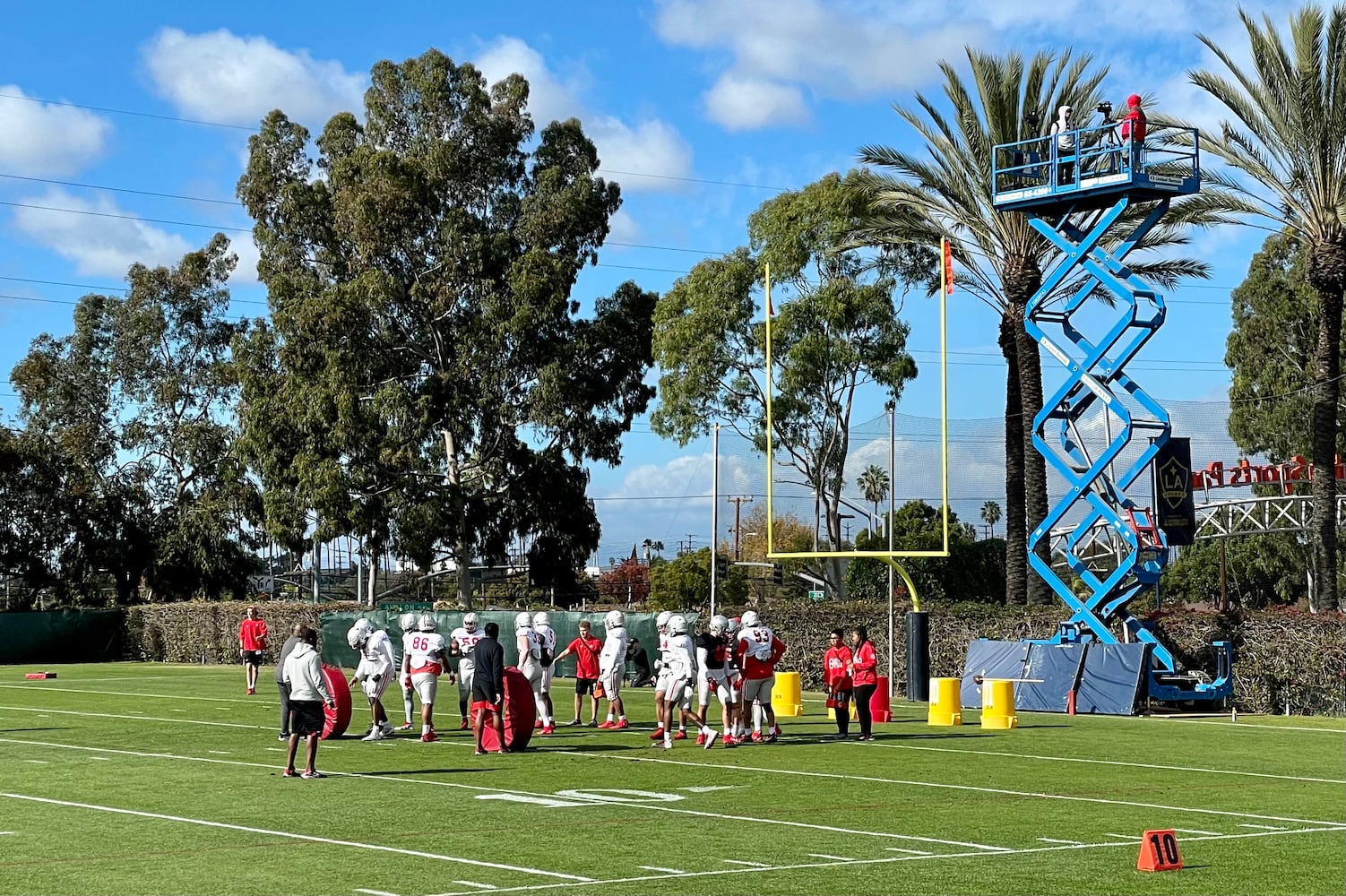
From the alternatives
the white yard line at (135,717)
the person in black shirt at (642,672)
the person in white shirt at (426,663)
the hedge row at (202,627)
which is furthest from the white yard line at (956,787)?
the hedge row at (202,627)

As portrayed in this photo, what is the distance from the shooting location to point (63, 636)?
2215 inches

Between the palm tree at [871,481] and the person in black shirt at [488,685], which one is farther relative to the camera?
the palm tree at [871,481]

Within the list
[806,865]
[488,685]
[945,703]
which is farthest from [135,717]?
[806,865]

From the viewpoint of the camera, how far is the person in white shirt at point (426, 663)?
2289 centimetres

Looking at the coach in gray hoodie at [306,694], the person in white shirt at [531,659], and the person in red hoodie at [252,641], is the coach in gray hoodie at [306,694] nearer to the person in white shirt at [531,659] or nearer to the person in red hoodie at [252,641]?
the person in white shirt at [531,659]

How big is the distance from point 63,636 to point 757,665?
39.6 metres

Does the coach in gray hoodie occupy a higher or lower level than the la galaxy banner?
lower

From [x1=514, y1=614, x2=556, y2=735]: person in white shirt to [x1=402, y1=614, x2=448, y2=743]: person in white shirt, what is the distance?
1157mm

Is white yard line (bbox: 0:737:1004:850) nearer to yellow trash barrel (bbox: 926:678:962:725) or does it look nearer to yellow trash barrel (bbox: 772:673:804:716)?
yellow trash barrel (bbox: 772:673:804:716)

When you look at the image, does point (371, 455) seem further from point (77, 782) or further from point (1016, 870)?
point (1016, 870)

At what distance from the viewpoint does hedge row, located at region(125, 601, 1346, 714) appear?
29.8 metres

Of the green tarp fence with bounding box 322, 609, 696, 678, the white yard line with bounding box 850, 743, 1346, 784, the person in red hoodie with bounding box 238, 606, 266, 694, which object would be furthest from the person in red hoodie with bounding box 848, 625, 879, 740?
the person in red hoodie with bounding box 238, 606, 266, 694

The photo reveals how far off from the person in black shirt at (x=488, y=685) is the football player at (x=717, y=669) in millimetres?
2713

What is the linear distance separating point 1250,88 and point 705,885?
85.3ft
